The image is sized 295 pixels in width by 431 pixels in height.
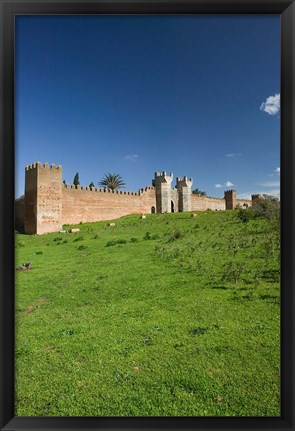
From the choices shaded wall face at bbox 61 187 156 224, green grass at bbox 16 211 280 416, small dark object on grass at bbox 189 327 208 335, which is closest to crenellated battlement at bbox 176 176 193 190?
shaded wall face at bbox 61 187 156 224

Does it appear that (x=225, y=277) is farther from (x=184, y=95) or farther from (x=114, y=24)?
(x=114, y=24)

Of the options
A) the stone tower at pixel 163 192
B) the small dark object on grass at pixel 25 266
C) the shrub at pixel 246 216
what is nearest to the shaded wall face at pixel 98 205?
the stone tower at pixel 163 192

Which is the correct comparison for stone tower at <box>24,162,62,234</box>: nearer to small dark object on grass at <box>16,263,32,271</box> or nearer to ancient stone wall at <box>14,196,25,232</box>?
ancient stone wall at <box>14,196,25,232</box>

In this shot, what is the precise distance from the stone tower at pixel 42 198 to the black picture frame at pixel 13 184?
29.2 feet

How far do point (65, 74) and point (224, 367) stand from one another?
3.52m

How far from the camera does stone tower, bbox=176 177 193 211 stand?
20797 mm

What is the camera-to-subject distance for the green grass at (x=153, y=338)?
75.3 inches

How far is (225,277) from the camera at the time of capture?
3.86m

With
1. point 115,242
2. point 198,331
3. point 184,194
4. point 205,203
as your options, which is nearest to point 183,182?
point 184,194

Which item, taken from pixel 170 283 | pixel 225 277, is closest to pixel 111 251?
pixel 170 283

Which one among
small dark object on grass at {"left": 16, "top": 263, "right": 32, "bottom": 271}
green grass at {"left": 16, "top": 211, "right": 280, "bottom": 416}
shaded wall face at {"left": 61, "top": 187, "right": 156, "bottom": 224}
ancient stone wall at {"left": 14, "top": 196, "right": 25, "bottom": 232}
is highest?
shaded wall face at {"left": 61, "top": 187, "right": 156, "bottom": 224}

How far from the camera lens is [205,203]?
2220 cm

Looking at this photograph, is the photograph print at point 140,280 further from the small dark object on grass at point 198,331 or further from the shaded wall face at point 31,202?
the shaded wall face at point 31,202

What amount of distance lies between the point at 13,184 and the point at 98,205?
14222mm
